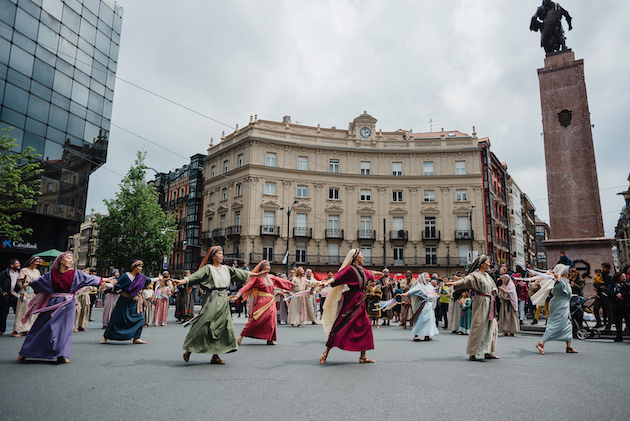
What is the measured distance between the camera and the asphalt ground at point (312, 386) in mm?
4469

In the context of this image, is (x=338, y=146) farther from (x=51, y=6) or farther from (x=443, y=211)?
(x=51, y=6)

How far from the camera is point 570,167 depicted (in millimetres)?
16406

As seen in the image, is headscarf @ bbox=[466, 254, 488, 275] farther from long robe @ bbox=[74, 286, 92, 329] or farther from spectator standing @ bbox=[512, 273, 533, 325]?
long robe @ bbox=[74, 286, 92, 329]

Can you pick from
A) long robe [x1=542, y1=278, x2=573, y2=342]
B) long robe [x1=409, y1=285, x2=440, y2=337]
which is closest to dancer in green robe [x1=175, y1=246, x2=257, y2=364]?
long robe [x1=409, y1=285, x2=440, y2=337]

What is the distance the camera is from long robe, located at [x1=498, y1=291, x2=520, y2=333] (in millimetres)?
13234

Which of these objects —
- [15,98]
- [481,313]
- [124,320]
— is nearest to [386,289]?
[481,313]

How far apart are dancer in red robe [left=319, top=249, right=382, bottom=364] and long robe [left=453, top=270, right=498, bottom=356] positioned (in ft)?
6.43

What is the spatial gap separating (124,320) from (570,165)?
15811mm

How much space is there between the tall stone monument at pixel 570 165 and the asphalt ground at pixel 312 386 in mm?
7349

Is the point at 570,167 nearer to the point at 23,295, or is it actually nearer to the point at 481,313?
the point at 481,313

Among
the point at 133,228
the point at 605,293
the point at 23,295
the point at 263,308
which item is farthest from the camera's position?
the point at 133,228

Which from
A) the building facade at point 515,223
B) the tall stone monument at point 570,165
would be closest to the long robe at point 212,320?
the tall stone monument at point 570,165

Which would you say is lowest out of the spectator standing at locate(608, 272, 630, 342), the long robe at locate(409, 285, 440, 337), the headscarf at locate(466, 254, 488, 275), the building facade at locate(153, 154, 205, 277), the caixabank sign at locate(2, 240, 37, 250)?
the long robe at locate(409, 285, 440, 337)

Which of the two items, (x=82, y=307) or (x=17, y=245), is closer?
(x=82, y=307)
